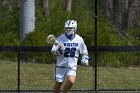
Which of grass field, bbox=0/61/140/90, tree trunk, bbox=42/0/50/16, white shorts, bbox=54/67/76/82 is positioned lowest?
grass field, bbox=0/61/140/90

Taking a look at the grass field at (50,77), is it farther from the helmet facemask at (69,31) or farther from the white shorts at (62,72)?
the helmet facemask at (69,31)

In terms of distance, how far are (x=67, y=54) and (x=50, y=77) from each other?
4386 mm

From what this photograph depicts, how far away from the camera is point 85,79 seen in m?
16.4

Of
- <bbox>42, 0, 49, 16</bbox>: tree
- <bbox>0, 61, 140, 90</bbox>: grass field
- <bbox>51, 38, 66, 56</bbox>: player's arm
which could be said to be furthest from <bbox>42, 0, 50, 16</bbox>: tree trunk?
<bbox>51, 38, 66, 56</bbox>: player's arm

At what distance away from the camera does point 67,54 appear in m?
12.5

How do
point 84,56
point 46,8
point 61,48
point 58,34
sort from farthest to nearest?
point 46,8, point 58,34, point 84,56, point 61,48

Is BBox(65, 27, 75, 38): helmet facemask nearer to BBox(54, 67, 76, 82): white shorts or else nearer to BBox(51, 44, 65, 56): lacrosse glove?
BBox(51, 44, 65, 56): lacrosse glove

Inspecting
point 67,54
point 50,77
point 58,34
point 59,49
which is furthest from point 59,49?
point 58,34

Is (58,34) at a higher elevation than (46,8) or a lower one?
lower

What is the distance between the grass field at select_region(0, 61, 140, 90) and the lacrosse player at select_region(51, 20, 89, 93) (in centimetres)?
330

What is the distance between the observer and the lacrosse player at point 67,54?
40.6 feet

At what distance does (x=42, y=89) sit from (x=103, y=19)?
4.32 m

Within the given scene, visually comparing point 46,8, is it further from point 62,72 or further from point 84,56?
point 62,72

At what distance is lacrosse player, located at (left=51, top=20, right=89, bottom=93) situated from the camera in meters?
12.4
